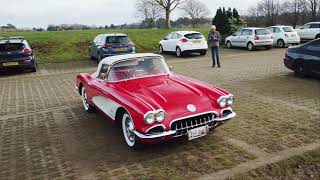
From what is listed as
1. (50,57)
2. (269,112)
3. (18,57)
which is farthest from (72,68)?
(269,112)

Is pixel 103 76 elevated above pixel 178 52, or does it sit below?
above

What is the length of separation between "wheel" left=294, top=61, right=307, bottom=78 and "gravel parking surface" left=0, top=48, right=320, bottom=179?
987 millimetres

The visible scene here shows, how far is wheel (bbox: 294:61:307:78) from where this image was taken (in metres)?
11.5

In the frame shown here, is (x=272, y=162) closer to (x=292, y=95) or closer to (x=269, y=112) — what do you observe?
(x=269, y=112)

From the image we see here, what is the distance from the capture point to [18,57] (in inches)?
591

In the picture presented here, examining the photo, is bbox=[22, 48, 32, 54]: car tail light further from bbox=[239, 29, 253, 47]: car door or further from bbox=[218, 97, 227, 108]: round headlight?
bbox=[239, 29, 253, 47]: car door

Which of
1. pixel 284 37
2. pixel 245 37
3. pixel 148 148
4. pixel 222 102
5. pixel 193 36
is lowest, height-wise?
pixel 148 148

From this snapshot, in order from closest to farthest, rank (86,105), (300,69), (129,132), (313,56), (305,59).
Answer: (129,132) → (86,105) → (313,56) → (305,59) → (300,69)

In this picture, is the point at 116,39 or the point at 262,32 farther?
the point at 262,32

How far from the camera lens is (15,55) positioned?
590 inches

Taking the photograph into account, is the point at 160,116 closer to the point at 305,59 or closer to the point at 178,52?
the point at 305,59

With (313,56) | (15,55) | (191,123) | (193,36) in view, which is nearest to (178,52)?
(193,36)

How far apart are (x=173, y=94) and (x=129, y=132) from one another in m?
0.96

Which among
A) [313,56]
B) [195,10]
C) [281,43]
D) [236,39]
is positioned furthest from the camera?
[195,10]
